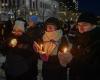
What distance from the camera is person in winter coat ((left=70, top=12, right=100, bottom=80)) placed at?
15.2 ft

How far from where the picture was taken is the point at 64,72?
18.1 ft

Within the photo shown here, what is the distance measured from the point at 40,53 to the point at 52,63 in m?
0.24

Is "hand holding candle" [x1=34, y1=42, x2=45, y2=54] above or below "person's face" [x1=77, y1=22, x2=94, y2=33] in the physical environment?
below

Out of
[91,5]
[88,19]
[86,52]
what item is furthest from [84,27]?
[91,5]

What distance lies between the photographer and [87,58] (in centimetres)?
468

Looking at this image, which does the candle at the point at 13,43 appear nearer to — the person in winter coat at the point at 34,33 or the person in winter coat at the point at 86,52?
the person in winter coat at the point at 34,33

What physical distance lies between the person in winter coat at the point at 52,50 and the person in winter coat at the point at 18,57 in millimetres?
415

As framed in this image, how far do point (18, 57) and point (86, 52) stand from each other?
1.52m

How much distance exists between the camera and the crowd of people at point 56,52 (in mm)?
4695

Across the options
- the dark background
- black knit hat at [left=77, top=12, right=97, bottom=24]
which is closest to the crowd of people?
black knit hat at [left=77, top=12, right=97, bottom=24]

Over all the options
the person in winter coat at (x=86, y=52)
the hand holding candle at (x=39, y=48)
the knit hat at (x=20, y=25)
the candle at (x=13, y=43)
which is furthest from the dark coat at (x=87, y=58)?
the knit hat at (x=20, y=25)

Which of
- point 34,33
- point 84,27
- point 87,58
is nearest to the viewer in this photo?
point 87,58

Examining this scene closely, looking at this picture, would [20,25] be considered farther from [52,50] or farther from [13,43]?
[52,50]

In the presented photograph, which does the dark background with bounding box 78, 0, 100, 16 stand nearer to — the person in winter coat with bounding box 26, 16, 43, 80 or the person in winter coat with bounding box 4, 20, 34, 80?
the person in winter coat with bounding box 26, 16, 43, 80
